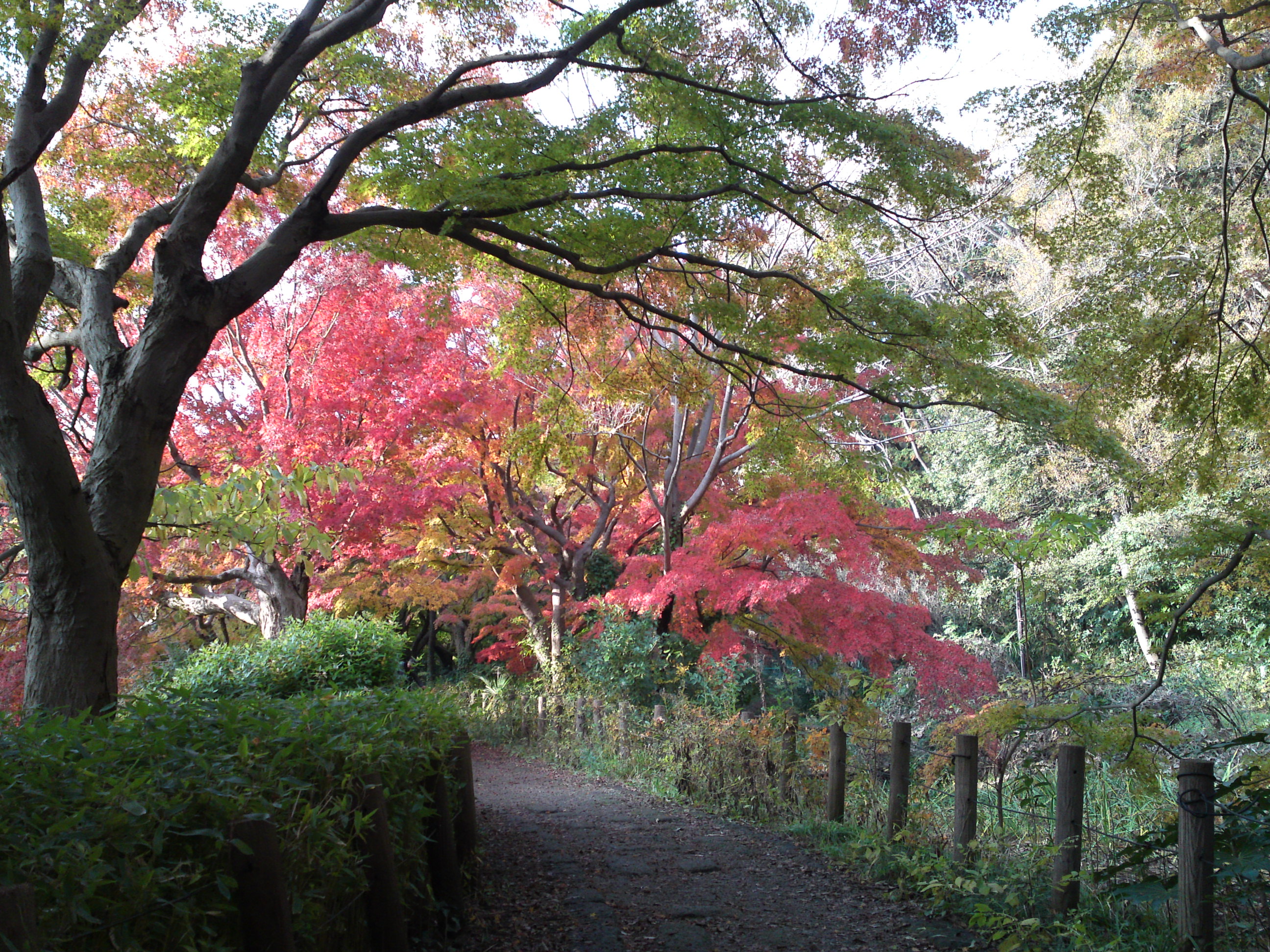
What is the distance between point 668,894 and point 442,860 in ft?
5.90

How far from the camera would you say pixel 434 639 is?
2188 centimetres

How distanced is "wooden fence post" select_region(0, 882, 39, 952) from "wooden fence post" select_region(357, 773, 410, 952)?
5.27 feet

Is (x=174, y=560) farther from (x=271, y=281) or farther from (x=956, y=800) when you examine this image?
(x=956, y=800)

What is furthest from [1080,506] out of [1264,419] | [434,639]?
[434,639]

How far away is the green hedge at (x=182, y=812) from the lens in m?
1.83

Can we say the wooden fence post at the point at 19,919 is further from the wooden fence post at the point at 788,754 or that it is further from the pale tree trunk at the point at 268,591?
the pale tree trunk at the point at 268,591

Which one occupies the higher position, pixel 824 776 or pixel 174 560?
pixel 174 560

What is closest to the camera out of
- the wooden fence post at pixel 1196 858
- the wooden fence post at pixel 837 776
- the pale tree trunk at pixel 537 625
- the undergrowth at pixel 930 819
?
the wooden fence post at pixel 1196 858

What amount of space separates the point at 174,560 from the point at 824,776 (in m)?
9.59

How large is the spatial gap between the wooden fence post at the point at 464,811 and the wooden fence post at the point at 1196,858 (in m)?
3.56

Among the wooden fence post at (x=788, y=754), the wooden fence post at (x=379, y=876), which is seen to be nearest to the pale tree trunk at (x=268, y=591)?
the wooden fence post at (x=788, y=754)

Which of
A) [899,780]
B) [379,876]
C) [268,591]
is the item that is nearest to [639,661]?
[268,591]

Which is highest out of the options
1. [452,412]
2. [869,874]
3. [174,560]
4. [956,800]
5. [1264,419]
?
[452,412]

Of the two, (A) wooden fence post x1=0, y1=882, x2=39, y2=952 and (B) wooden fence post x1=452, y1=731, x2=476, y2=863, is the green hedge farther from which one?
(B) wooden fence post x1=452, y1=731, x2=476, y2=863
